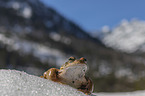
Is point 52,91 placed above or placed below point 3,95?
above

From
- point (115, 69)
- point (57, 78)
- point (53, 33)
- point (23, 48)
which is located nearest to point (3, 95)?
point (57, 78)

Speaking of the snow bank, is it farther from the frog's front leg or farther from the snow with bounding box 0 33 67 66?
the snow with bounding box 0 33 67 66

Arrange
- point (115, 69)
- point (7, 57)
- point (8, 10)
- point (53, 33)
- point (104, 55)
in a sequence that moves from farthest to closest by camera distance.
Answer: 1. point (53, 33)
2. point (8, 10)
3. point (104, 55)
4. point (115, 69)
5. point (7, 57)

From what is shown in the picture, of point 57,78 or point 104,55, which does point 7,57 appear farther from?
point 57,78

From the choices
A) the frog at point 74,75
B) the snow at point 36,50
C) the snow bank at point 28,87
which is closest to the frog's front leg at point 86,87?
the frog at point 74,75

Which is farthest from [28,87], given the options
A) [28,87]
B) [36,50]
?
[36,50]

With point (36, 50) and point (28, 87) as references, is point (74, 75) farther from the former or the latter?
point (36, 50)

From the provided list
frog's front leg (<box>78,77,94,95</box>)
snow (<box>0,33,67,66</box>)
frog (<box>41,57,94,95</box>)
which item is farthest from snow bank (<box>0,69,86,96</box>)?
snow (<box>0,33,67,66</box>)
